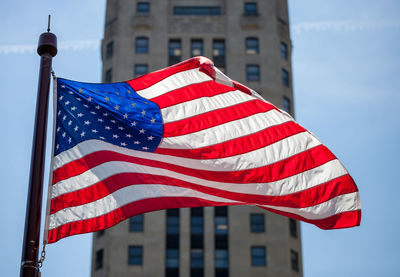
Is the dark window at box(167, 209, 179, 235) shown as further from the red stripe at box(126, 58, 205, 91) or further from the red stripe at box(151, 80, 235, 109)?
the red stripe at box(126, 58, 205, 91)

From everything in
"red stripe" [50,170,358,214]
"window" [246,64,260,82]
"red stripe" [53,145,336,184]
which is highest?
"window" [246,64,260,82]

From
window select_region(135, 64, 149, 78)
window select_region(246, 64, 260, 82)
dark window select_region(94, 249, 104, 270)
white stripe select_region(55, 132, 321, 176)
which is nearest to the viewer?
white stripe select_region(55, 132, 321, 176)

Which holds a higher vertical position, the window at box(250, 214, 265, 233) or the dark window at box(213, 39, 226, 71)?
the dark window at box(213, 39, 226, 71)

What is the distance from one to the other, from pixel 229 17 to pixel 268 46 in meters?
5.23

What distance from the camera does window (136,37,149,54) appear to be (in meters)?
75.5

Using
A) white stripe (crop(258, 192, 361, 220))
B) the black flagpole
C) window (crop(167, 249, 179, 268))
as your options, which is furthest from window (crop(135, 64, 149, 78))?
the black flagpole

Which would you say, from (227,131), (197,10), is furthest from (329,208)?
(197,10)

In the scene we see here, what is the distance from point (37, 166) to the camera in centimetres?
1348

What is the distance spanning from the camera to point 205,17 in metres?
77.4

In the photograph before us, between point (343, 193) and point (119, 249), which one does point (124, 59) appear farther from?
point (343, 193)

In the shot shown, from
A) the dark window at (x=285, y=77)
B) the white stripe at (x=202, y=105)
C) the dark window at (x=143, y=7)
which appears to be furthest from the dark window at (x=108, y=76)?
the white stripe at (x=202, y=105)

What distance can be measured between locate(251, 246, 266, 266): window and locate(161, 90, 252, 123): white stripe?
50.1m

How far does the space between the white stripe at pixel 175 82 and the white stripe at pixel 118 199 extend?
7.57 feet

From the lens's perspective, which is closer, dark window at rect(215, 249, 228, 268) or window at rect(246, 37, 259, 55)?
dark window at rect(215, 249, 228, 268)
